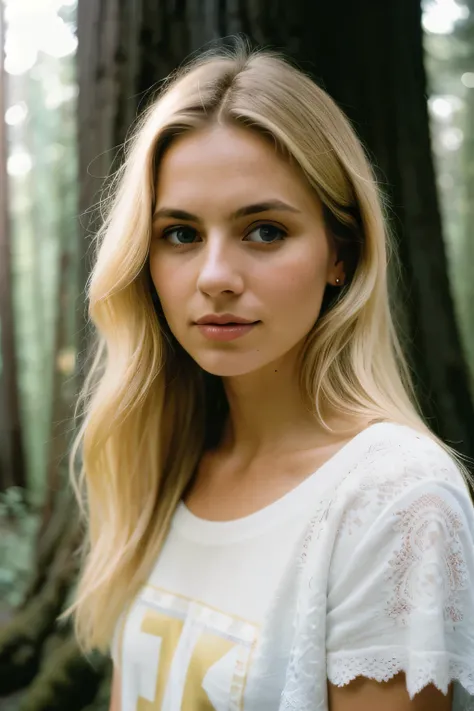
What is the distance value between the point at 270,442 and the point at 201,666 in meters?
0.28

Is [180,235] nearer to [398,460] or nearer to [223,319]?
[223,319]

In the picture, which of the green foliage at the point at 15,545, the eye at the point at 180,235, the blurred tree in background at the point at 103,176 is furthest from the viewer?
the green foliage at the point at 15,545

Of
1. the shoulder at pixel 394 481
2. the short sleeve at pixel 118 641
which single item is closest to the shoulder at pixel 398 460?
the shoulder at pixel 394 481

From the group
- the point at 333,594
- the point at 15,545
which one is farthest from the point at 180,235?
the point at 15,545

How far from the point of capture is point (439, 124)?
106 centimetres

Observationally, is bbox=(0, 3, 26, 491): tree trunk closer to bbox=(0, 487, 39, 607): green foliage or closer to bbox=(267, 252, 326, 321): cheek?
bbox=(0, 487, 39, 607): green foliage

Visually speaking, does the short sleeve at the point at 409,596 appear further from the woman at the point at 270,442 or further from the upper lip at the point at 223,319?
the upper lip at the point at 223,319

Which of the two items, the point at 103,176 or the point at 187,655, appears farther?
the point at 103,176

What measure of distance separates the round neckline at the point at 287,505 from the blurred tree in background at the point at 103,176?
30 centimetres

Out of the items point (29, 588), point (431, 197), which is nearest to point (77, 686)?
point (29, 588)

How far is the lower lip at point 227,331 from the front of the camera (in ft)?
2.75

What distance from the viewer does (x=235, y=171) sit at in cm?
82

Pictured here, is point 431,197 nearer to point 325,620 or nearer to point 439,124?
point 439,124

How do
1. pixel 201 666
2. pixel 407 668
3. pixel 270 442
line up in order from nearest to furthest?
pixel 407 668
pixel 201 666
pixel 270 442
